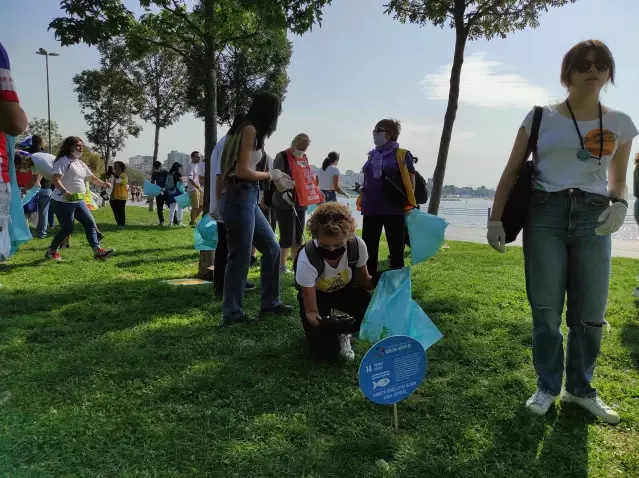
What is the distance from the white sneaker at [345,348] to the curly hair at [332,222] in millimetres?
Result: 668

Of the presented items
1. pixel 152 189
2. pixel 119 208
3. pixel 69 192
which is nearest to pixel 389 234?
pixel 69 192

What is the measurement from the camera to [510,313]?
419 cm

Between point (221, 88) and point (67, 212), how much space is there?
1714 centimetres

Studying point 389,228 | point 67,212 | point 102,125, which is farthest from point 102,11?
point 102,125

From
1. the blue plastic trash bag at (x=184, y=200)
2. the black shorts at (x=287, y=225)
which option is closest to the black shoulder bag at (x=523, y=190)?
the black shorts at (x=287, y=225)

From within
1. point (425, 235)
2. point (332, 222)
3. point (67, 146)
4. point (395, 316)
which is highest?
point (67, 146)

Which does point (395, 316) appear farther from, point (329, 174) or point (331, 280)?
point (329, 174)

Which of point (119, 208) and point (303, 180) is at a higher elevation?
point (303, 180)

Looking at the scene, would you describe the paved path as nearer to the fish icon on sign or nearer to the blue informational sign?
the blue informational sign

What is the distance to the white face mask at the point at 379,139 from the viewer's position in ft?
15.2

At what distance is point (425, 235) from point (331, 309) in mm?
774

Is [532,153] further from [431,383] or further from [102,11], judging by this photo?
[102,11]

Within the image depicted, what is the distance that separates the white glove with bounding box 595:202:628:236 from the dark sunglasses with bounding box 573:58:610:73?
2.04 ft

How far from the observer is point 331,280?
307 centimetres
